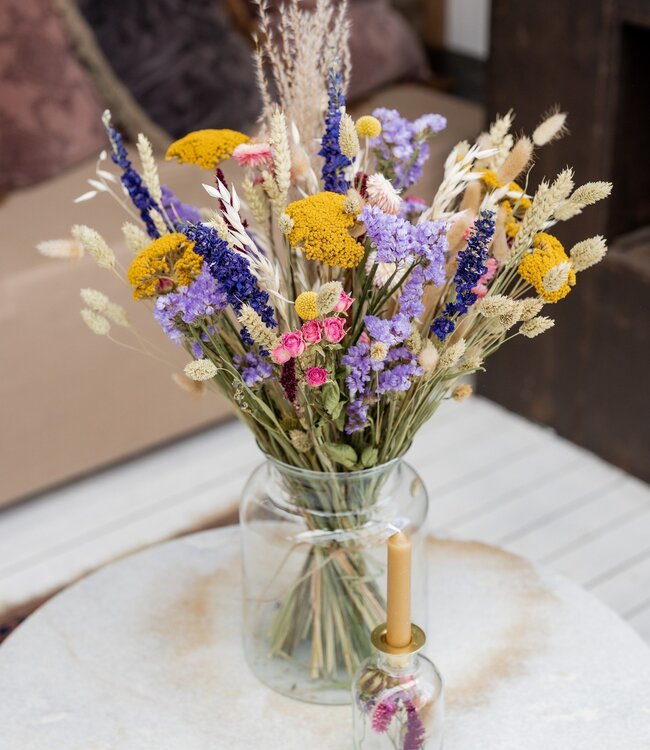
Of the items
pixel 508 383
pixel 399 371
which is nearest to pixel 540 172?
pixel 508 383

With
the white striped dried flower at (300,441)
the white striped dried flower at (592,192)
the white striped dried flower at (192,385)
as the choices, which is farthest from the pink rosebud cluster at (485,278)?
the white striped dried flower at (192,385)

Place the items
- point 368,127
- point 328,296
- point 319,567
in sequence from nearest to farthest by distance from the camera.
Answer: point 328,296 < point 368,127 < point 319,567

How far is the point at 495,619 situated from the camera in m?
1.33

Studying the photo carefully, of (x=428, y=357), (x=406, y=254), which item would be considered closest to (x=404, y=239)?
(x=406, y=254)

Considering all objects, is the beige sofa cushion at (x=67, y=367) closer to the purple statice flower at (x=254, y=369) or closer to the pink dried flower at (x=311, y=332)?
the purple statice flower at (x=254, y=369)

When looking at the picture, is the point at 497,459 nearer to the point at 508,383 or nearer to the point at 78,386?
the point at 508,383

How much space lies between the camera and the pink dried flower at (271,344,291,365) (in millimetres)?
999

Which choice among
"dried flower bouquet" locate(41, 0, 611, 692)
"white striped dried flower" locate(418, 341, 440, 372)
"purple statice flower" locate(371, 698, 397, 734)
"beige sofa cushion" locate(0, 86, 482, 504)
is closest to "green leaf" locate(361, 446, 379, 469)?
"dried flower bouquet" locate(41, 0, 611, 692)

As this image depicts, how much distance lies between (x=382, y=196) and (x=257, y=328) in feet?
0.51

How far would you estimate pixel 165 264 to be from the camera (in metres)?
1.05

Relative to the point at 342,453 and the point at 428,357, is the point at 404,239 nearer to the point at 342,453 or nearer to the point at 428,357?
the point at 428,357

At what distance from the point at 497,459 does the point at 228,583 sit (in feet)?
3.83

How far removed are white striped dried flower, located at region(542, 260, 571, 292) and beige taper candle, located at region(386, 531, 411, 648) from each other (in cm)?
24

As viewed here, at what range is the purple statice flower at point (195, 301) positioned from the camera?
3.39ft
